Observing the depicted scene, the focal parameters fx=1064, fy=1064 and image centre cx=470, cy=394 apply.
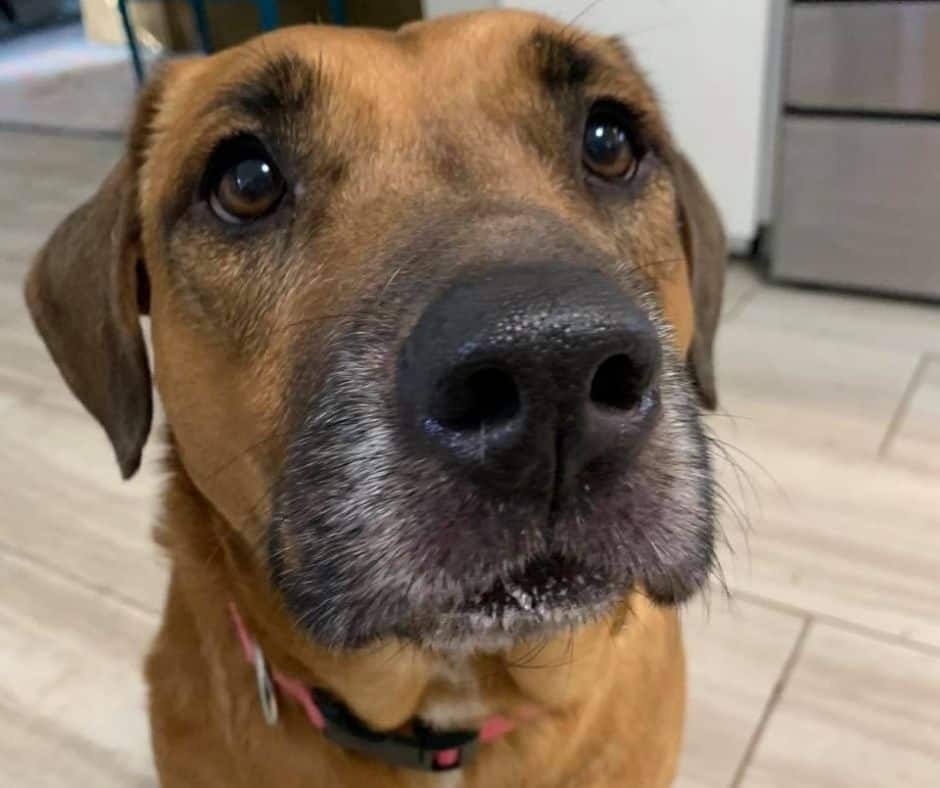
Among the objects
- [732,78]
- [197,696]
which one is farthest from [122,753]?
[732,78]

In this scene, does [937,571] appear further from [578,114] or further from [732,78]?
[732,78]

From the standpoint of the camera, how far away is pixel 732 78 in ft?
9.29

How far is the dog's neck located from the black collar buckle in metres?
0.01

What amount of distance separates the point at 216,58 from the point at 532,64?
0.39 m

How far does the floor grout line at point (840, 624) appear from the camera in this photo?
1.75m

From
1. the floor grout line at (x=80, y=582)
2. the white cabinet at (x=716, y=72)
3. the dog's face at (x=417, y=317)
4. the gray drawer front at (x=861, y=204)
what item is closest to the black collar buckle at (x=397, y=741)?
the dog's face at (x=417, y=317)

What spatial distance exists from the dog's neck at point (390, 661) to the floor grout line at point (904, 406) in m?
1.16

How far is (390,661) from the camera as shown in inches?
43.5

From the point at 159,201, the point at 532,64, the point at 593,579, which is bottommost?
the point at 593,579

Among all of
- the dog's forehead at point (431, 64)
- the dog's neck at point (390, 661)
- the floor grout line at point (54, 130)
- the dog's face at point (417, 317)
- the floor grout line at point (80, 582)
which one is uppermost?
the dog's forehead at point (431, 64)

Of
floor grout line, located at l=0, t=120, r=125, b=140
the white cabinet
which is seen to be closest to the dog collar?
the white cabinet

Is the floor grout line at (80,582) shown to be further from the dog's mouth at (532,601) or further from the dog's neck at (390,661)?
the dog's mouth at (532,601)

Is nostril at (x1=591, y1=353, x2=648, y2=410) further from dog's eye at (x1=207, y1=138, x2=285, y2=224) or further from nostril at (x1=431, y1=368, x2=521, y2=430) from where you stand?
dog's eye at (x1=207, y1=138, x2=285, y2=224)

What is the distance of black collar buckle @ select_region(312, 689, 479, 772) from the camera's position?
116 cm
